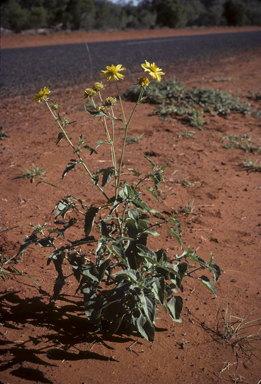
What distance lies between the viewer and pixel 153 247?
2707 millimetres

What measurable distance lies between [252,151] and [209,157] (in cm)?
69

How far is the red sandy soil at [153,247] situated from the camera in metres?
1.80

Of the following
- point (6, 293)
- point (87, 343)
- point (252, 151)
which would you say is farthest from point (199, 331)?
point (252, 151)

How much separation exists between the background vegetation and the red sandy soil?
20.2 meters

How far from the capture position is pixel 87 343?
6.29 feet

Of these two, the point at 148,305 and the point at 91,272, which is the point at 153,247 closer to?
the point at 91,272

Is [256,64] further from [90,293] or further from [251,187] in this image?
[90,293]

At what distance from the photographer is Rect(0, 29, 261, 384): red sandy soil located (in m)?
1.80

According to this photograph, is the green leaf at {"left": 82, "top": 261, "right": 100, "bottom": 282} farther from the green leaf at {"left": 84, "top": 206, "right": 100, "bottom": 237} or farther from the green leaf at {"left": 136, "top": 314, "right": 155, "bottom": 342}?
the green leaf at {"left": 136, "top": 314, "right": 155, "bottom": 342}

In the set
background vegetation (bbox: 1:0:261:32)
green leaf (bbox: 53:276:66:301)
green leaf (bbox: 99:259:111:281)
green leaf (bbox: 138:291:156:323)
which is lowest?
green leaf (bbox: 53:276:66:301)

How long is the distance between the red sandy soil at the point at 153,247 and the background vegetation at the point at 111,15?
20187 mm

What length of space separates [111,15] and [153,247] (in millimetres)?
30670

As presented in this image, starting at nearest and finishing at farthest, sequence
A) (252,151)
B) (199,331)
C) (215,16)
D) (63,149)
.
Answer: (199,331)
(63,149)
(252,151)
(215,16)

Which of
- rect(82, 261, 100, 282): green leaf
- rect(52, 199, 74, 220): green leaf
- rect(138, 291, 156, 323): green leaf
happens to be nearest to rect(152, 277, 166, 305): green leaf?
rect(138, 291, 156, 323): green leaf
